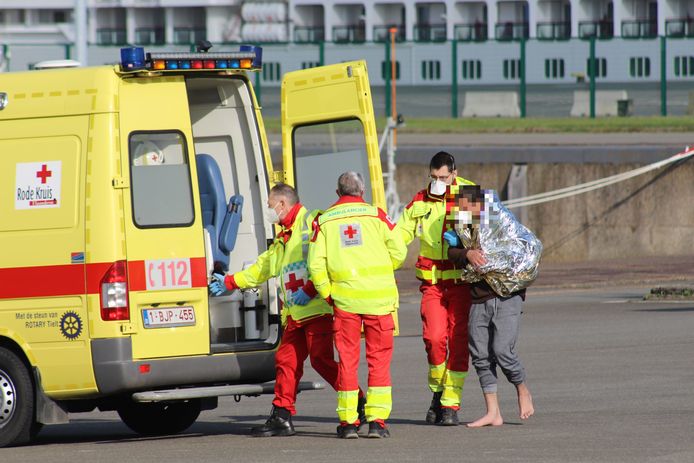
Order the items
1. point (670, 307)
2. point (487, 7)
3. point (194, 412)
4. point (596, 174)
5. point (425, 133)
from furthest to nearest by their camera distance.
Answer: point (487, 7) < point (425, 133) < point (596, 174) < point (670, 307) < point (194, 412)

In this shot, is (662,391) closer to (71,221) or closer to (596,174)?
(71,221)

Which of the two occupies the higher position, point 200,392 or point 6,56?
point 6,56

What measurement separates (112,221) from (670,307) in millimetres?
10600

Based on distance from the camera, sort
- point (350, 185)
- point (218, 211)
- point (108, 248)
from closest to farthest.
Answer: point (108, 248)
point (350, 185)
point (218, 211)

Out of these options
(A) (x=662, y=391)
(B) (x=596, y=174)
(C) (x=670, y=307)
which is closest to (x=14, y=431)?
(A) (x=662, y=391)

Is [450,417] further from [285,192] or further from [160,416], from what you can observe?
[160,416]

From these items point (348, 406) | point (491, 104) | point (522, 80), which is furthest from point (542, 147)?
point (348, 406)

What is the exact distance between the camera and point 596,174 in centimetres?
2642

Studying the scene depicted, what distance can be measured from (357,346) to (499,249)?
1.23 meters

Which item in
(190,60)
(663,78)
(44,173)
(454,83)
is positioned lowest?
(44,173)

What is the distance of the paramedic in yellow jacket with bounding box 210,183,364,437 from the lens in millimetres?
10680

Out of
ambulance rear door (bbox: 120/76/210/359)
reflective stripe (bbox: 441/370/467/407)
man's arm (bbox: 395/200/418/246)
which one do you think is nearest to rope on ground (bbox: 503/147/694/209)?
man's arm (bbox: 395/200/418/246)

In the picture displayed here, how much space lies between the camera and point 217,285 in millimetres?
10727

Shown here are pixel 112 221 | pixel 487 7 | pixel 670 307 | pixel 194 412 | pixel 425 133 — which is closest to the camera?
pixel 112 221
